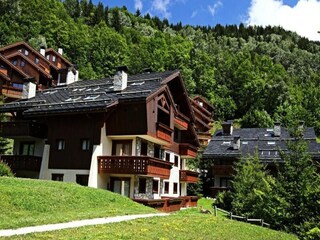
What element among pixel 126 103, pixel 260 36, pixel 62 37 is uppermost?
pixel 260 36

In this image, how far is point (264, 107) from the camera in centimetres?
8781

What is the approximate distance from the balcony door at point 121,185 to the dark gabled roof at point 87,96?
17.3ft

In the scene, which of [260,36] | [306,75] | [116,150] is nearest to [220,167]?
[116,150]

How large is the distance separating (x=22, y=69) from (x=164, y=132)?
3588cm

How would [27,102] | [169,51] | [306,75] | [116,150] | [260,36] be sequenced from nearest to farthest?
[116,150] → [27,102] → [169,51] → [306,75] → [260,36]

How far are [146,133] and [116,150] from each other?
3.01 meters

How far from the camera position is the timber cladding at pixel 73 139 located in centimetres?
2662

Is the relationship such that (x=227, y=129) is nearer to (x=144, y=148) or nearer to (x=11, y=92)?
(x=144, y=148)

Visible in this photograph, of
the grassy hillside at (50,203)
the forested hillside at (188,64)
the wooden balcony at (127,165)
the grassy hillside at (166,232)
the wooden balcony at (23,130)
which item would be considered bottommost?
the grassy hillside at (166,232)

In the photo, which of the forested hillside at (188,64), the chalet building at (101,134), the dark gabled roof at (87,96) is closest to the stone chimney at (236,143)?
the chalet building at (101,134)

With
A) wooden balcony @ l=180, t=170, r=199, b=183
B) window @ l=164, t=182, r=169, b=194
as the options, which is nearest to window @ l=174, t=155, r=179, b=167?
wooden balcony @ l=180, t=170, r=199, b=183

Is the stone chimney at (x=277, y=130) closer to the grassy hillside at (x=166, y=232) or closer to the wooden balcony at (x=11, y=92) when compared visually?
the wooden balcony at (x=11, y=92)

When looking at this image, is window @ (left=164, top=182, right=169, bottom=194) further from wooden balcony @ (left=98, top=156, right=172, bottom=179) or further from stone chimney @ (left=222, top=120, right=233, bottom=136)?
stone chimney @ (left=222, top=120, right=233, bottom=136)

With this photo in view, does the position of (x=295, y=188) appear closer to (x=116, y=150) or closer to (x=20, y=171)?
(x=116, y=150)
